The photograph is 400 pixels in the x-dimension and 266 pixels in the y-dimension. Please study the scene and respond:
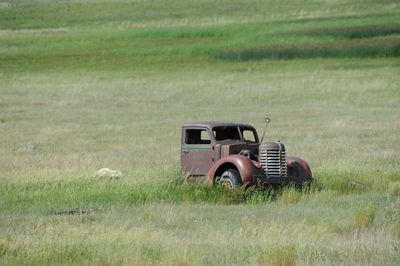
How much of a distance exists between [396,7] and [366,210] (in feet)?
285

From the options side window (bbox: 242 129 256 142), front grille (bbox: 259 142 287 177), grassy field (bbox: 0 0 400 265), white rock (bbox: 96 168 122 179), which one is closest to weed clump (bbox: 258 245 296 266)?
grassy field (bbox: 0 0 400 265)

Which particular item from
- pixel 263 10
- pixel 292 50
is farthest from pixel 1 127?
pixel 263 10

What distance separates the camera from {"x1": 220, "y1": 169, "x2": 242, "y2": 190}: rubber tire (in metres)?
17.4

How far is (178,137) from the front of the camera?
1145 inches

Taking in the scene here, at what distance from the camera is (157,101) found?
139ft

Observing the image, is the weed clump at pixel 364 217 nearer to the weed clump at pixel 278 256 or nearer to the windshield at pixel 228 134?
the weed clump at pixel 278 256

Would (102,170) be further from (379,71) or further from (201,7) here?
(201,7)

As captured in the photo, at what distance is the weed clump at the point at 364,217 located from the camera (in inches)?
Answer: 537

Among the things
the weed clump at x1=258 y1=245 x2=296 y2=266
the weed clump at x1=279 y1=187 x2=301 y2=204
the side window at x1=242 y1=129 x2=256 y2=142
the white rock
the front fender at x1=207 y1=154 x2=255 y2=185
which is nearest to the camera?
the weed clump at x1=258 y1=245 x2=296 y2=266

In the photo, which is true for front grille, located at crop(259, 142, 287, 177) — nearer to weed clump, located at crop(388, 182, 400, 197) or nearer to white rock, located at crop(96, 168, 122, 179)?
weed clump, located at crop(388, 182, 400, 197)

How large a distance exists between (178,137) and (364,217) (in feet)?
51.3

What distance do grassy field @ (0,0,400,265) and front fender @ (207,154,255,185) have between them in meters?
0.28

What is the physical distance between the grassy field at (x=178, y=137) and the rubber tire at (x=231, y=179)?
0.30 metres

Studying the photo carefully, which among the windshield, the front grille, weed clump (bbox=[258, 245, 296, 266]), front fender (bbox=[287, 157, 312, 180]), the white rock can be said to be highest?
the windshield
